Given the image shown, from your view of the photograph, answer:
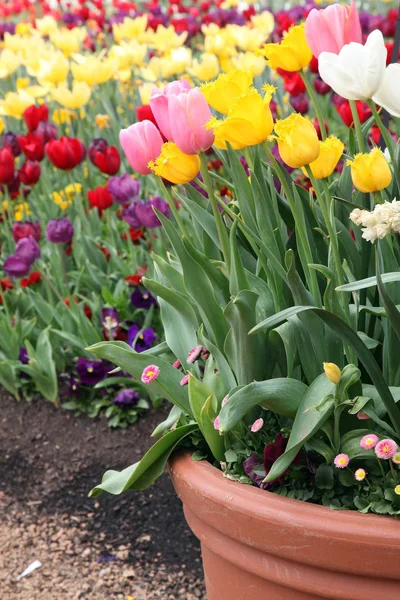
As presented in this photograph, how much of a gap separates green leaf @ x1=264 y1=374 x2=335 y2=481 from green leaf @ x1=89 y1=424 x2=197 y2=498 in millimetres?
225

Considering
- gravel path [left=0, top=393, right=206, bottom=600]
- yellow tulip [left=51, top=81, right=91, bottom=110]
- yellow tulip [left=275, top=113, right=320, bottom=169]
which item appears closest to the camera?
yellow tulip [left=275, top=113, right=320, bottom=169]

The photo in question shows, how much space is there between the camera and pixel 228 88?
1.15 meters

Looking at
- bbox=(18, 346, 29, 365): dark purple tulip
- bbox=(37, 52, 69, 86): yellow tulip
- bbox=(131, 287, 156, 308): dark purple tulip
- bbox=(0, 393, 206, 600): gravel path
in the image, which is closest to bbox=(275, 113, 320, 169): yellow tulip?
bbox=(0, 393, 206, 600): gravel path

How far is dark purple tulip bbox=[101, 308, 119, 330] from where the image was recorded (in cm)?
247

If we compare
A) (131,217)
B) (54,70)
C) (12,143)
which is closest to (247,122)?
(131,217)

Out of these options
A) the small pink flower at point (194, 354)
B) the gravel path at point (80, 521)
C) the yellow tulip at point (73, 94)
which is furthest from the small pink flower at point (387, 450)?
the yellow tulip at point (73, 94)

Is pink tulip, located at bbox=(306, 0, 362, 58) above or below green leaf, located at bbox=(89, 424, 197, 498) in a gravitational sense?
above

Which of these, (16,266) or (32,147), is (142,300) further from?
(32,147)

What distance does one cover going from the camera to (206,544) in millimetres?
1354

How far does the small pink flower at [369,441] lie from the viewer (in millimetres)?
1158

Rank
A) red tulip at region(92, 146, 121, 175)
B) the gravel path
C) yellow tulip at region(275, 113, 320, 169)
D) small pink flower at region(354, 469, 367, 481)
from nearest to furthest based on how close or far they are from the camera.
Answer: yellow tulip at region(275, 113, 320, 169) → small pink flower at region(354, 469, 367, 481) → the gravel path → red tulip at region(92, 146, 121, 175)

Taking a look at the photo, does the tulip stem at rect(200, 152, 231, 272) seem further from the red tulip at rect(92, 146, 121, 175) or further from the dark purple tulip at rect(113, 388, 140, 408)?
the red tulip at rect(92, 146, 121, 175)

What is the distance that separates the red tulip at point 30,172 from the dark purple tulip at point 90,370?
0.65 meters

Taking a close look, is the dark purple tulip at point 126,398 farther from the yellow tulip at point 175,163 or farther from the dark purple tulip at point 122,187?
the yellow tulip at point 175,163
